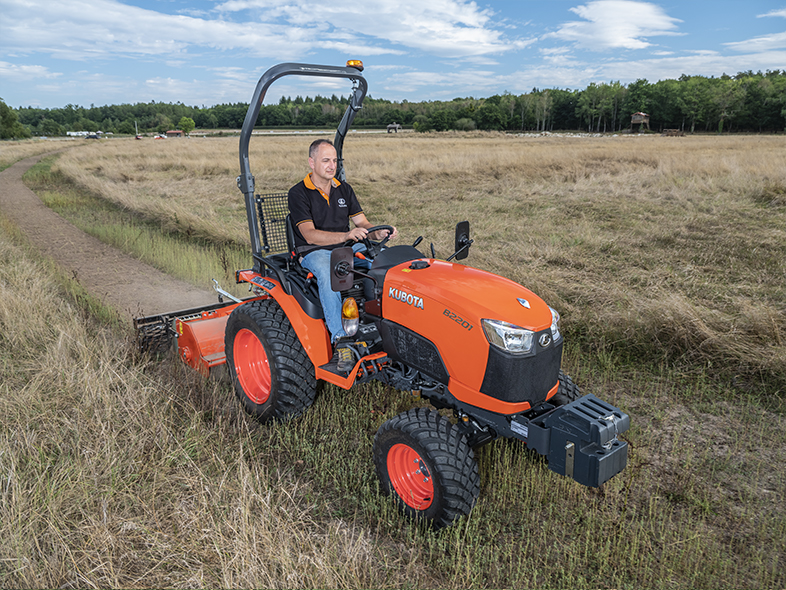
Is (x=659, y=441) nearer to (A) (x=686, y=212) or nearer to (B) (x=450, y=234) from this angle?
(B) (x=450, y=234)

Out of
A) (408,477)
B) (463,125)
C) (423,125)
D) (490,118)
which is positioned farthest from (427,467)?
(490,118)

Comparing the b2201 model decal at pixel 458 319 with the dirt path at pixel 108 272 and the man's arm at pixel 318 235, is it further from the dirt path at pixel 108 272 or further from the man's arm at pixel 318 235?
the dirt path at pixel 108 272

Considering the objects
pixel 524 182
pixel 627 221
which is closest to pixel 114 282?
pixel 627 221

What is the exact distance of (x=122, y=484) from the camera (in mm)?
2832

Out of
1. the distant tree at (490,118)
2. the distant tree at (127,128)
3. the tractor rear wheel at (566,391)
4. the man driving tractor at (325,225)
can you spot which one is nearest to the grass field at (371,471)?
the tractor rear wheel at (566,391)

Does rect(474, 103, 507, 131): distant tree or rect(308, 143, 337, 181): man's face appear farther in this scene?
rect(474, 103, 507, 131): distant tree

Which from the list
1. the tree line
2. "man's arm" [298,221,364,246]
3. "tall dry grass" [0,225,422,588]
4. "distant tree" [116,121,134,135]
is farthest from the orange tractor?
"distant tree" [116,121,134,135]

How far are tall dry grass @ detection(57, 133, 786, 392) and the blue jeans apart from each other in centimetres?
285

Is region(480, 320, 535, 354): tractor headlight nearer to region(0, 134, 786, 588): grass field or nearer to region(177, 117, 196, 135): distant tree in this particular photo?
region(0, 134, 786, 588): grass field

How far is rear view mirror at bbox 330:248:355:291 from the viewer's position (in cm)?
295

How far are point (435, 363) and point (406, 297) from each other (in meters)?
0.42

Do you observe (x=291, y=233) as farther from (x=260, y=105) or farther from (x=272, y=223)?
(x=260, y=105)

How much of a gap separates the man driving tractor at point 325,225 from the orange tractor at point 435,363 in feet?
0.31

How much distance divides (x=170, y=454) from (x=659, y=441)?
3.26 metres
